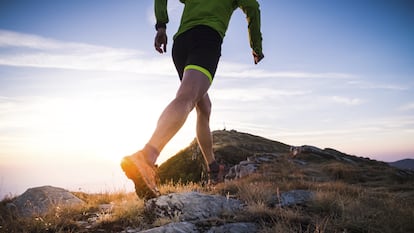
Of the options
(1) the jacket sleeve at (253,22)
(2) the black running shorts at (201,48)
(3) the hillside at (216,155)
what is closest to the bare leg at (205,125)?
(2) the black running shorts at (201,48)

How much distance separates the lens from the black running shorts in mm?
3291

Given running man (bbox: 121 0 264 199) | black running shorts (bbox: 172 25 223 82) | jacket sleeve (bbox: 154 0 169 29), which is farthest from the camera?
jacket sleeve (bbox: 154 0 169 29)

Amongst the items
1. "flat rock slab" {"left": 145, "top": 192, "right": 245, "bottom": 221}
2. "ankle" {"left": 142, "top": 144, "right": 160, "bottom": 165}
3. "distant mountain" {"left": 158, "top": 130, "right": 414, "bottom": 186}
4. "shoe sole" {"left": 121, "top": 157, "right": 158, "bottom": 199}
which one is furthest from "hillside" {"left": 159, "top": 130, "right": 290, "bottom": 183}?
"ankle" {"left": 142, "top": 144, "right": 160, "bottom": 165}

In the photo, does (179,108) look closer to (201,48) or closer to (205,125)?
(201,48)

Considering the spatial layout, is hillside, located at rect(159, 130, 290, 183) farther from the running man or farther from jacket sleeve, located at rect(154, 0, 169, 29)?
jacket sleeve, located at rect(154, 0, 169, 29)

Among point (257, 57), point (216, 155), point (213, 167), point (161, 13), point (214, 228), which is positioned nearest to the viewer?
point (214, 228)

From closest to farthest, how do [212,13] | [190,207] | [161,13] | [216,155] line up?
[190,207] < [212,13] < [161,13] < [216,155]

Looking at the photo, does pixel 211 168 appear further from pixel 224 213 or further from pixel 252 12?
pixel 252 12

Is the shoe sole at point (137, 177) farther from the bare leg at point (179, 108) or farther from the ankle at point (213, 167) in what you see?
the ankle at point (213, 167)

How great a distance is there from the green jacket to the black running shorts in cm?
10

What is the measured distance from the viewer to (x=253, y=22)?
159 inches

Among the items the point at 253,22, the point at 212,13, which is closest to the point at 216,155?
the point at 253,22

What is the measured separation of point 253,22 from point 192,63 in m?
1.31

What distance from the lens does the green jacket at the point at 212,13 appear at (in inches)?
141
